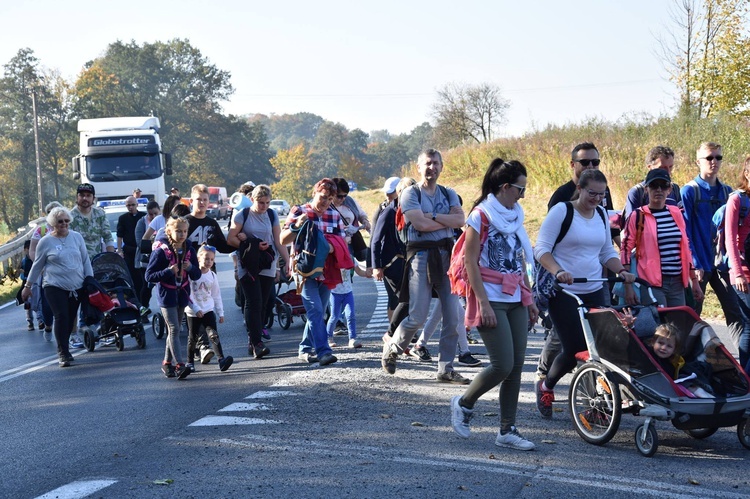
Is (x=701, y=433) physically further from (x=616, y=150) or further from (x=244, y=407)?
(x=616, y=150)

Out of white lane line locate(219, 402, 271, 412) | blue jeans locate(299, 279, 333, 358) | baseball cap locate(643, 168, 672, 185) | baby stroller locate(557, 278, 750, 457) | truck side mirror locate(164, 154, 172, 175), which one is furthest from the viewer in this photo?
truck side mirror locate(164, 154, 172, 175)

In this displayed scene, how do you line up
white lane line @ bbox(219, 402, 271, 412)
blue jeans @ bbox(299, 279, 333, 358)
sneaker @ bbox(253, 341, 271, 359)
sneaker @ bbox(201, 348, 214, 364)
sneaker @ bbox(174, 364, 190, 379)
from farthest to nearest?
sneaker @ bbox(253, 341, 271, 359)
sneaker @ bbox(201, 348, 214, 364)
blue jeans @ bbox(299, 279, 333, 358)
sneaker @ bbox(174, 364, 190, 379)
white lane line @ bbox(219, 402, 271, 412)

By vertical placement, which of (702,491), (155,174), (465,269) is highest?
(155,174)

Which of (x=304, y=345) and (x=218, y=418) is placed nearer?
(x=218, y=418)

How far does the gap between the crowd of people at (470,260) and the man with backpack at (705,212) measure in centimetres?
1

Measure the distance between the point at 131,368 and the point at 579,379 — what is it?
5.99 metres

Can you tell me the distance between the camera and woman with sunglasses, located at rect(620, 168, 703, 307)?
320 inches

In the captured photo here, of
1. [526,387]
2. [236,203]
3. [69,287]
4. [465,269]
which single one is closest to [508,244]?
[465,269]

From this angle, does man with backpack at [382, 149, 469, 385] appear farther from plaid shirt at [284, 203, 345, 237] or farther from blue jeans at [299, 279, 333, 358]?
plaid shirt at [284, 203, 345, 237]

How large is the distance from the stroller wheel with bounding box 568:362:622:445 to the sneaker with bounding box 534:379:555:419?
0.53 meters

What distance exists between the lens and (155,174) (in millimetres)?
32531

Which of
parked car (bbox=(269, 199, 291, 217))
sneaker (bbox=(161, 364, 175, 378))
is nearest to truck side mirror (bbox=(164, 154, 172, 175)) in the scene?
sneaker (bbox=(161, 364, 175, 378))

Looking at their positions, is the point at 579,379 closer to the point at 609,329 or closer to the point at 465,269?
the point at 609,329

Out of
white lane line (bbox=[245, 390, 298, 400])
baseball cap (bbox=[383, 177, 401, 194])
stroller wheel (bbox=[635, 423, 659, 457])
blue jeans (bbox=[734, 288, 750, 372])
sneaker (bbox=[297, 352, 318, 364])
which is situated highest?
baseball cap (bbox=[383, 177, 401, 194])
